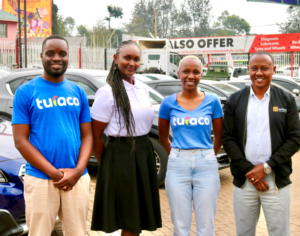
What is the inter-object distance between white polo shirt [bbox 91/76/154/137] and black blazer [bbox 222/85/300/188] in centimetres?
67

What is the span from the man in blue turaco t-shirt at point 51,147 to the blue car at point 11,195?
2.00ft

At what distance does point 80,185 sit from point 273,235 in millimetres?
1562

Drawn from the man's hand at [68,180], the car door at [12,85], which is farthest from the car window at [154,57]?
the man's hand at [68,180]

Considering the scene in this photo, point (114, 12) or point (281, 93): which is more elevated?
point (114, 12)

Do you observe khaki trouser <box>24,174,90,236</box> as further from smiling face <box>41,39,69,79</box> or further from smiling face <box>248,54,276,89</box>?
smiling face <box>248,54,276,89</box>

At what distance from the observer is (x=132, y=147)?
3.02m

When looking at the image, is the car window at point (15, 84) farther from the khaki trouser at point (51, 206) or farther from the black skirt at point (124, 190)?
the khaki trouser at point (51, 206)

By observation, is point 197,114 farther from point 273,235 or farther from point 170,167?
point 273,235

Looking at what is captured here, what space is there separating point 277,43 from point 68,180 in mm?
25064

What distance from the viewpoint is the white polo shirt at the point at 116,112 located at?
2992 millimetres

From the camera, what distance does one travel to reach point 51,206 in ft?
8.68

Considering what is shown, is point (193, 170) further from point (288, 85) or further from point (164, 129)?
point (288, 85)

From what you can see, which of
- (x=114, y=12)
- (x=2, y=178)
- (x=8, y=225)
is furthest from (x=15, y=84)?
(x=114, y=12)

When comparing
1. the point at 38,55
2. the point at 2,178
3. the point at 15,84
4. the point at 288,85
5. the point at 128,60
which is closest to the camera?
the point at 128,60
